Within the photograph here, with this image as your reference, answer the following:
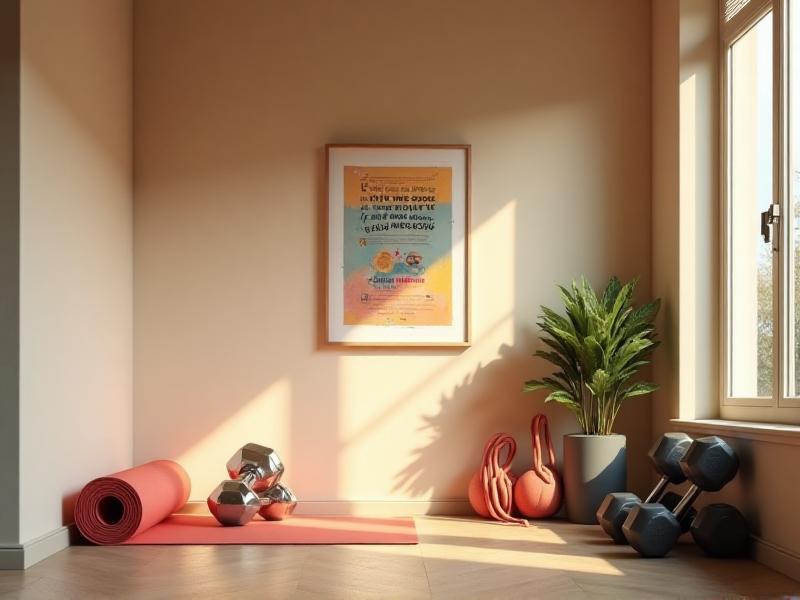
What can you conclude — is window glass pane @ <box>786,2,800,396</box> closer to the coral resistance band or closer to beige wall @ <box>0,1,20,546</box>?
the coral resistance band

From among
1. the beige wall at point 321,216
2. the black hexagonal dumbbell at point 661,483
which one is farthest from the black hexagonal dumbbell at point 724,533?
the beige wall at point 321,216

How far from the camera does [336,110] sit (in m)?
5.88

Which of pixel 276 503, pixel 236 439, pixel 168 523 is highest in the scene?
pixel 236 439

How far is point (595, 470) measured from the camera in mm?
5402

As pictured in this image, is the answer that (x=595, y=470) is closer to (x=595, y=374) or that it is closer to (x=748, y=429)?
(x=595, y=374)

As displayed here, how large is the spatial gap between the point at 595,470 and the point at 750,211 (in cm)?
153

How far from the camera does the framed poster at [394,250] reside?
580 cm

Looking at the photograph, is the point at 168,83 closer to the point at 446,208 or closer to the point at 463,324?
the point at 446,208

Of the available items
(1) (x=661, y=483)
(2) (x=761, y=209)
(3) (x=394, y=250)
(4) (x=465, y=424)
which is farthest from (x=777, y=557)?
(3) (x=394, y=250)

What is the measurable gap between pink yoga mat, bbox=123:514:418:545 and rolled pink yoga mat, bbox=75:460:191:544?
0.25ft

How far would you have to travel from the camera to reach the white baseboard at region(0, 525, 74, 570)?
4.15 m

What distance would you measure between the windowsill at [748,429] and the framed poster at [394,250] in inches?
53.0

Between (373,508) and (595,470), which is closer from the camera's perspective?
(595,470)

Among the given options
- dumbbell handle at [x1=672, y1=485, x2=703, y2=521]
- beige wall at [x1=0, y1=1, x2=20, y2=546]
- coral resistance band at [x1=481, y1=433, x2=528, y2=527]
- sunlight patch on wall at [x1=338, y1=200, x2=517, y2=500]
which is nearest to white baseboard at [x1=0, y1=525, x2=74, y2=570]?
beige wall at [x1=0, y1=1, x2=20, y2=546]
